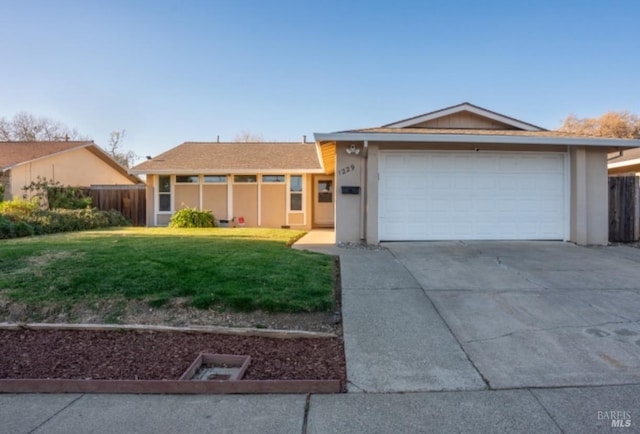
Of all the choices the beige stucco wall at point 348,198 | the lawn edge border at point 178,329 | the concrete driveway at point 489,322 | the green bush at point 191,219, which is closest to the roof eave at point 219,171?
the green bush at point 191,219

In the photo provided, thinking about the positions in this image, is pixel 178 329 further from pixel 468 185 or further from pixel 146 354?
pixel 468 185

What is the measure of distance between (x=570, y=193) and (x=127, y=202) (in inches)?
699

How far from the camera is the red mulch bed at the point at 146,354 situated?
10.6ft

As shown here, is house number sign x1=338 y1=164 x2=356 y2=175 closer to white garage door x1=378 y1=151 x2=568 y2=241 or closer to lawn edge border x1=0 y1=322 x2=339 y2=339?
white garage door x1=378 y1=151 x2=568 y2=241

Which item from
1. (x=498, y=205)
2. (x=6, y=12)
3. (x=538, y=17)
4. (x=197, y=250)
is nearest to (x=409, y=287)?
(x=197, y=250)

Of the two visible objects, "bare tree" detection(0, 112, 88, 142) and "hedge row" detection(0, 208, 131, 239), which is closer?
"hedge row" detection(0, 208, 131, 239)

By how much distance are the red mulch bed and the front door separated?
1235 cm

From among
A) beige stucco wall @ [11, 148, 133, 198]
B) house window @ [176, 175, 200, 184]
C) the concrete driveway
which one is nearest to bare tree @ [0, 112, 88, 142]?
beige stucco wall @ [11, 148, 133, 198]

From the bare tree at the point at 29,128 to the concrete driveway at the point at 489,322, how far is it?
38704 mm

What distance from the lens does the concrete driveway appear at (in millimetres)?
3164

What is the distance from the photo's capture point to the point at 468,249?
8320 millimetres

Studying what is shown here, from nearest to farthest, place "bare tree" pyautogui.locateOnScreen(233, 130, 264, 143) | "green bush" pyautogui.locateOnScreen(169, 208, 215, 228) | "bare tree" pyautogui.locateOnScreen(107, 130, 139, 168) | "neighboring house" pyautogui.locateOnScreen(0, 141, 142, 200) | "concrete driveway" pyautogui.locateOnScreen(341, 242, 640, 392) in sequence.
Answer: "concrete driveway" pyautogui.locateOnScreen(341, 242, 640, 392)
"green bush" pyautogui.locateOnScreen(169, 208, 215, 228)
"neighboring house" pyautogui.locateOnScreen(0, 141, 142, 200)
"bare tree" pyautogui.locateOnScreen(107, 130, 139, 168)
"bare tree" pyautogui.locateOnScreen(233, 130, 264, 143)

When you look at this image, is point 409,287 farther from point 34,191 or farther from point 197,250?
point 34,191

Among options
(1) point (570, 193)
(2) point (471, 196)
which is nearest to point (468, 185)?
(2) point (471, 196)
